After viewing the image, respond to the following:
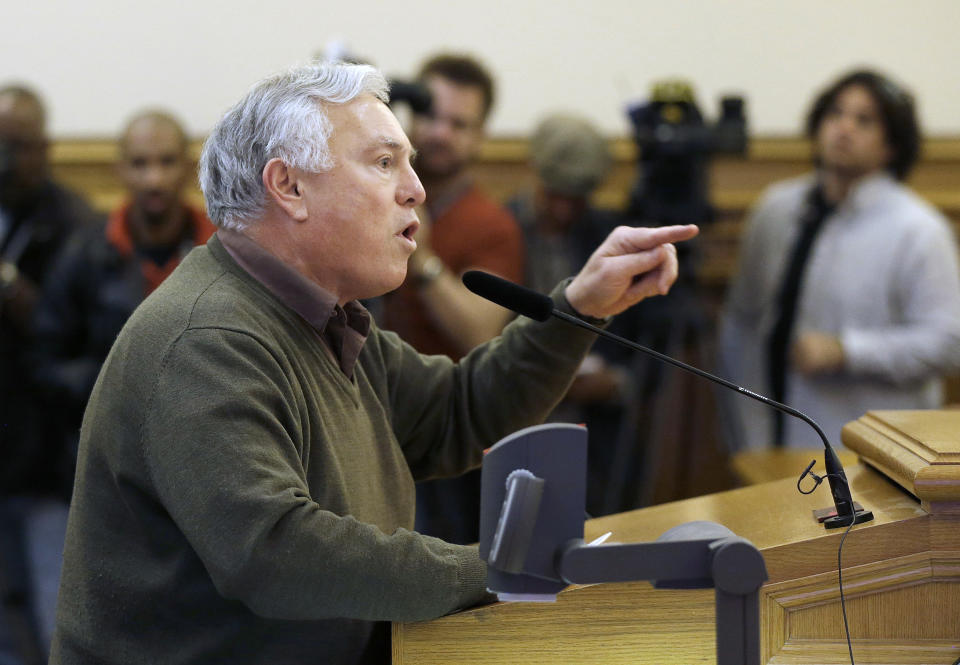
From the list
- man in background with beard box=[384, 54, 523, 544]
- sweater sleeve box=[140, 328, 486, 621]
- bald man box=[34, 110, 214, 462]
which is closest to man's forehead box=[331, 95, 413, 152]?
sweater sleeve box=[140, 328, 486, 621]

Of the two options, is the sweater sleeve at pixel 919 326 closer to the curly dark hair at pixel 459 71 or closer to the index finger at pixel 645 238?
the curly dark hair at pixel 459 71

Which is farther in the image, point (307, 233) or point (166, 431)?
point (307, 233)

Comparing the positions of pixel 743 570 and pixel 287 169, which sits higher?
pixel 287 169

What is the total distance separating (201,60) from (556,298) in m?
2.32

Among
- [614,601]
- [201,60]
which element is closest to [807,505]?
[614,601]

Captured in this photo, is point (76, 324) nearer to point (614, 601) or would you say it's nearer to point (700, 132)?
point (700, 132)

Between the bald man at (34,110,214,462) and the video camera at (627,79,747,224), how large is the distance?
0.99m

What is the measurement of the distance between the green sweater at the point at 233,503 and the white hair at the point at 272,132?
59mm

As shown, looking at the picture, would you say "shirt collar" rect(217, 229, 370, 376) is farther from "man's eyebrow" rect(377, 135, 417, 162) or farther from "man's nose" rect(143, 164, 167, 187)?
"man's nose" rect(143, 164, 167, 187)

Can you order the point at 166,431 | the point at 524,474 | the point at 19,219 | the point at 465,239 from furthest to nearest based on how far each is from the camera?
the point at 19,219
the point at 465,239
the point at 166,431
the point at 524,474

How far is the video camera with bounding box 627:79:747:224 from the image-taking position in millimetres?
2582

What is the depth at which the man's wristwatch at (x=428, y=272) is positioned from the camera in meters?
2.31

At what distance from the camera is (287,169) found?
3.95ft

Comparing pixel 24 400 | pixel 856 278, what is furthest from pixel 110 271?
pixel 856 278
